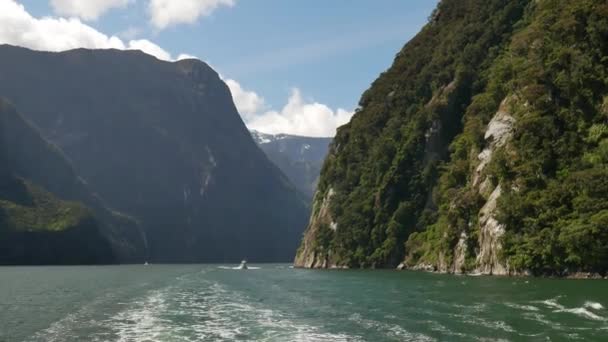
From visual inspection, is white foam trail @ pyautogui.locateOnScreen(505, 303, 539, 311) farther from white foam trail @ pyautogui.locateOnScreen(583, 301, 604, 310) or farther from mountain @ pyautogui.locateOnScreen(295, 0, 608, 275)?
mountain @ pyautogui.locateOnScreen(295, 0, 608, 275)

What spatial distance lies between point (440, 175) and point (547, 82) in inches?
1591

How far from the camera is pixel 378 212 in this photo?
142250 mm

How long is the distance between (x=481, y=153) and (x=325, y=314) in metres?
70.5

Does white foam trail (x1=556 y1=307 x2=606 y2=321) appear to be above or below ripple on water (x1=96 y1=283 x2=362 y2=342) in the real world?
above

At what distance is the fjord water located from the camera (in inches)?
1401

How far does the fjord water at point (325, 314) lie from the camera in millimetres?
35594

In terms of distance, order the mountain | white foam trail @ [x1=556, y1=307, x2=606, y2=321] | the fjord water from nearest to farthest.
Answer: the fjord water → white foam trail @ [x1=556, y1=307, x2=606, y2=321] → the mountain

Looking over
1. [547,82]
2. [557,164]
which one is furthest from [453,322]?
[547,82]

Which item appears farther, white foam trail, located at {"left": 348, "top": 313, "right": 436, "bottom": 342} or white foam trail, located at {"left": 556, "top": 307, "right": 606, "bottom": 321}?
white foam trail, located at {"left": 556, "top": 307, "right": 606, "bottom": 321}

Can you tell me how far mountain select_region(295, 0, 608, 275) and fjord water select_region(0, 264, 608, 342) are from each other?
17.8 m

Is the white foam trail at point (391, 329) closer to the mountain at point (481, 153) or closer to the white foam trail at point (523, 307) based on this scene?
the white foam trail at point (523, 307)

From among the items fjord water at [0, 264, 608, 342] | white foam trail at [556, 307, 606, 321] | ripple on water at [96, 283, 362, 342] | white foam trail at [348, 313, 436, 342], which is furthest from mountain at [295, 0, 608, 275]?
ripple on water at [96, 283, 362, 342]

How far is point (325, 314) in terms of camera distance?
45719 millimetres

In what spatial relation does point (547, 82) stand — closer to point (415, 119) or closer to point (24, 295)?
point (415, 119)
